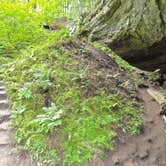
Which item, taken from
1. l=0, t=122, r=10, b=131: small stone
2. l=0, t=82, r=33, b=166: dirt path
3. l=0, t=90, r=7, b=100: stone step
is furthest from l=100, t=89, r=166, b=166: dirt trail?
l=0, t=90, r=7, b=100: stone step

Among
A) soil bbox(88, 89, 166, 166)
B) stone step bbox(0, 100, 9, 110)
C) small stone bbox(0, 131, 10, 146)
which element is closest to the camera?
soil bbox(88, 89, 166, 166)

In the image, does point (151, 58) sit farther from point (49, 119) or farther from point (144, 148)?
point (49, 119)

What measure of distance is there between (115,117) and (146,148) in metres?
0.65

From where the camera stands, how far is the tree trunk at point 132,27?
611cm

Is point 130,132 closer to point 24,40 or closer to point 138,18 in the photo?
point 138,18

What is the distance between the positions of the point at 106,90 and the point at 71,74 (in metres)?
0.70

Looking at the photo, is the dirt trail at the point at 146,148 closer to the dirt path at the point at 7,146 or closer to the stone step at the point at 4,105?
the dirt path at the point at 7,146

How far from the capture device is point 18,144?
393 centimetres

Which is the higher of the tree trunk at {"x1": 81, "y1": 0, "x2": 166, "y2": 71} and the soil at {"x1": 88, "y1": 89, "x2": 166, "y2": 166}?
the tree trunk at {"x1": 81, "y1": 0, "x2": 166, "y2": 71}

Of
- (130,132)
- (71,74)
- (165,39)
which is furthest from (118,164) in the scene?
(165,39)

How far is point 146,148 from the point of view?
3.87m

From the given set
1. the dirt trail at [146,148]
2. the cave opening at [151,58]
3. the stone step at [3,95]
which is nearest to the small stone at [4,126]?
the stone step at [3,95]

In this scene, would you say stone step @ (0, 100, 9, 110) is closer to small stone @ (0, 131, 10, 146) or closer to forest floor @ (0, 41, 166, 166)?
forest floor @ (0, 41, 166, 166)

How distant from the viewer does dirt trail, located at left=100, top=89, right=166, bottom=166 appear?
3645 mm
